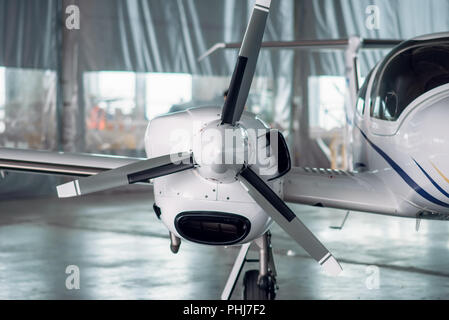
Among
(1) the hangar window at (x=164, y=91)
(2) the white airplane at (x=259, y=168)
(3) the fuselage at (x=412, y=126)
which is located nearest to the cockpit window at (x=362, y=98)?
(3) the fuselage at (x=412, y=126)

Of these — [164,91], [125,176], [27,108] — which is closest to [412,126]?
[125,176]

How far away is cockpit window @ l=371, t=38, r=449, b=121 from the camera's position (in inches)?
197

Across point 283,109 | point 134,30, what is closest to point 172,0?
point 134,30

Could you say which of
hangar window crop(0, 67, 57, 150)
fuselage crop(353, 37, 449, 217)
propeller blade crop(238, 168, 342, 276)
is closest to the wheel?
propeller blade crop(238, 168, 342, 276)

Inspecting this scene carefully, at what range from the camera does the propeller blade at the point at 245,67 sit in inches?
172

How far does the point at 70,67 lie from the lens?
14.4 meters

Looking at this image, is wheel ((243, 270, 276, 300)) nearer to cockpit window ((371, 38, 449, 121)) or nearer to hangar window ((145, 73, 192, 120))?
cockpit window ((371, 38, 449, 121))

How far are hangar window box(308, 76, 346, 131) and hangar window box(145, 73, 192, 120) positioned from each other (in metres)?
3.70

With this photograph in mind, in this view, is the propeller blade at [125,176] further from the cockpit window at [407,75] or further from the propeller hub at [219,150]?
the cockpit window at [407,75]

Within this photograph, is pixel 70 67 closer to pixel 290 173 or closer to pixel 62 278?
pixel 62 278

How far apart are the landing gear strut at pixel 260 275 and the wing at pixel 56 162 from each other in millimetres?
1238

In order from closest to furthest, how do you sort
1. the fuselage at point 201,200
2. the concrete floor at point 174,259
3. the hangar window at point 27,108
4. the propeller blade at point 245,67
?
the propeller blade at point 245,67
the fuselage at point 201,200
the concrete floor at point 174,259
the hangar window at point 27,108

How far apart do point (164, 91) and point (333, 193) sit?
35.0 ft

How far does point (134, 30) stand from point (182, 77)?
4.99 ft
